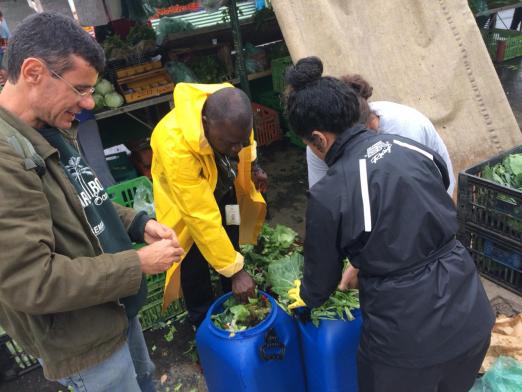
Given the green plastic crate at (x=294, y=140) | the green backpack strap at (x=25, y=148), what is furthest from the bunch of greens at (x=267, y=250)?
the green plastic crate at (x=294, y=140)

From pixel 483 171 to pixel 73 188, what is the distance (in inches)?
110

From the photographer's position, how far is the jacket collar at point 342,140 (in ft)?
4.95

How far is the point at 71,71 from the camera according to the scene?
1.25 m

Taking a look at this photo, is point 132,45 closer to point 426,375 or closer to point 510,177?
point 510,177

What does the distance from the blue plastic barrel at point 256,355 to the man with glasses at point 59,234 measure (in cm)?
54

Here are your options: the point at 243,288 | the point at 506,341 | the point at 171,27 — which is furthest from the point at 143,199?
the point at 171,27

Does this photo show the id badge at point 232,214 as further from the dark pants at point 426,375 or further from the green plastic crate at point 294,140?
the green plastic crate at point 294,140

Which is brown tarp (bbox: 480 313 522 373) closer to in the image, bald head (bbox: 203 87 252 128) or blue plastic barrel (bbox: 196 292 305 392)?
blue plastic barrel (bbox: 196 292 305 392)

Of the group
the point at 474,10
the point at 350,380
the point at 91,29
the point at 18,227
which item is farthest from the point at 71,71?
the point at 474,10

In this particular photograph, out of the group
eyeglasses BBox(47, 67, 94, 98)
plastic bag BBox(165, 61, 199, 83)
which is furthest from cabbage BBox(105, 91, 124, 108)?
eyeglasses BBox(47, 67, 94, 98)

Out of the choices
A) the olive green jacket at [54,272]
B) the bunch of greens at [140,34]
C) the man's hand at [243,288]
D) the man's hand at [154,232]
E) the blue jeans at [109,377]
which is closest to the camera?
the olive green jacket at [54,272]

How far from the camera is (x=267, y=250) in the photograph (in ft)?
9.69

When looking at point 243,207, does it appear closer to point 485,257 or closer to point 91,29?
point 485,257

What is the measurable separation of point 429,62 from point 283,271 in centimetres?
214
